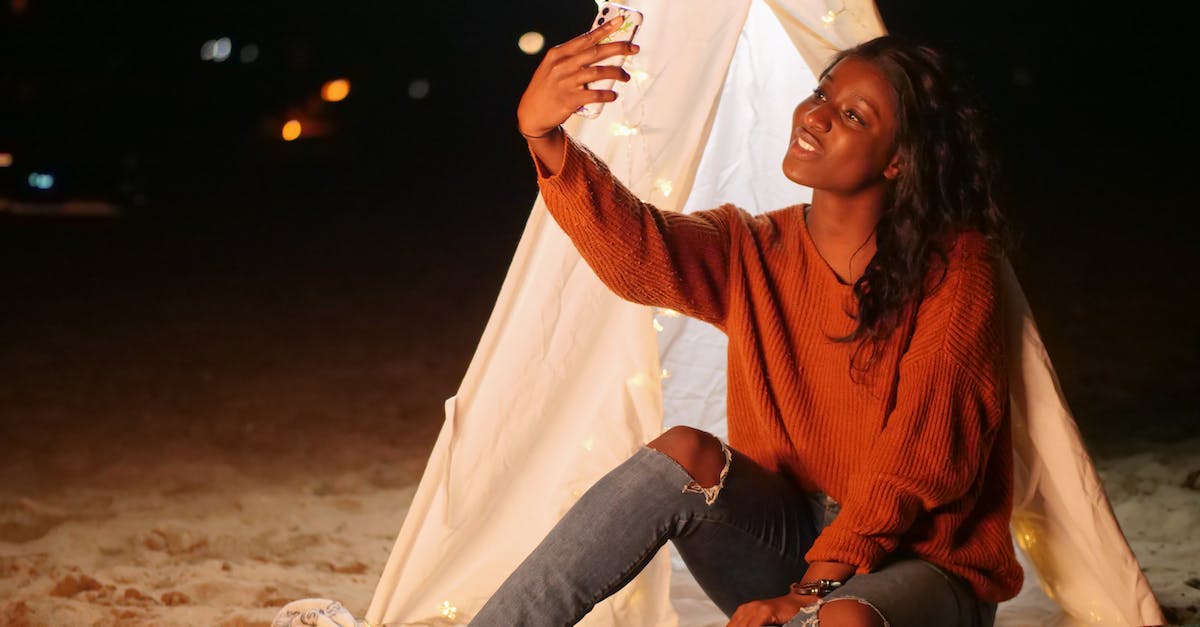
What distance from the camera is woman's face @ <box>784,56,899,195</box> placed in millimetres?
2166

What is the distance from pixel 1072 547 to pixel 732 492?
84cm

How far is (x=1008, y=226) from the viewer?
2215mm

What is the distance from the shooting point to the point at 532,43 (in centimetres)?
2155

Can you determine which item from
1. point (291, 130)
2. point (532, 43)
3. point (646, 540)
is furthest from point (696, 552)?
point (532, 43)

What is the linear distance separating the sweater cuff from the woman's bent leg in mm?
151

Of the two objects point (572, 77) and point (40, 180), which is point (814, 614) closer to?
point (572, 77)

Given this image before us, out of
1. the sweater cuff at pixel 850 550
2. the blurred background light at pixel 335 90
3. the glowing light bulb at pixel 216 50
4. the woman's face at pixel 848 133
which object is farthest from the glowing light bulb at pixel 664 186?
the glowing light bulb at pixel 216 50

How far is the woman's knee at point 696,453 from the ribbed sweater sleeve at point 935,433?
0.21m

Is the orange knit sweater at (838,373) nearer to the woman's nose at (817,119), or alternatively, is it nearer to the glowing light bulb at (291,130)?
the woman's nose at (817,119)

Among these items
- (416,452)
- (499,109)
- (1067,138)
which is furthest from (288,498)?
(499,109)

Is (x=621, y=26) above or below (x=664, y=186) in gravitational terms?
above

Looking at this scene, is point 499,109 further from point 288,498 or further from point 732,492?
point 732,492

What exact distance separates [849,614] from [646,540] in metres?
0.38

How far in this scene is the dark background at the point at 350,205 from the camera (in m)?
5.17
